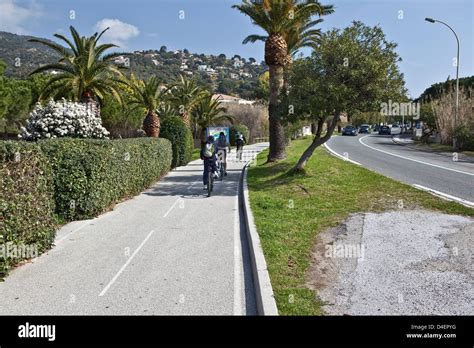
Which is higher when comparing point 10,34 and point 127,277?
point 10,34

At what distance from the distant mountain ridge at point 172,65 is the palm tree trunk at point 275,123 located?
27.3 ft

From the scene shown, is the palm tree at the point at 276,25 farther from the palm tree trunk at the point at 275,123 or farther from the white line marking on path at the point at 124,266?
the white line marking on path at the point at 124,266

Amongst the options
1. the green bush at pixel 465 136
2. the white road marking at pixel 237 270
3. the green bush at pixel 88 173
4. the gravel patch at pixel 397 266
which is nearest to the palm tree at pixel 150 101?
the green bush at pixel 88 173

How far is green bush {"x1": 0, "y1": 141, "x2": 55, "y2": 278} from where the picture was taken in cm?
513

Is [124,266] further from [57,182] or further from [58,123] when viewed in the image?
[58,123]

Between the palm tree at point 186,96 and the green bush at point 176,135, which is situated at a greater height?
the palm tree at point 186,96

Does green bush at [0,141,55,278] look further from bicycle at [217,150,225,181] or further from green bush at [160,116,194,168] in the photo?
green bush at [160,116,194,168]

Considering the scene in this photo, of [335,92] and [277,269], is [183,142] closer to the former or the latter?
[335,92]

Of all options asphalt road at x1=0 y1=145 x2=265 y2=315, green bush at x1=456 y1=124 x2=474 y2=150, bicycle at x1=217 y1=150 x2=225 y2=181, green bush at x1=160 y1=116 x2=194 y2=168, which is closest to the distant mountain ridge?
green bush at x1=160 y1=116 x2=194 y2=168

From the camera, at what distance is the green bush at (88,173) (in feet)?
25.7

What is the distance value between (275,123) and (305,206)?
923 cm
